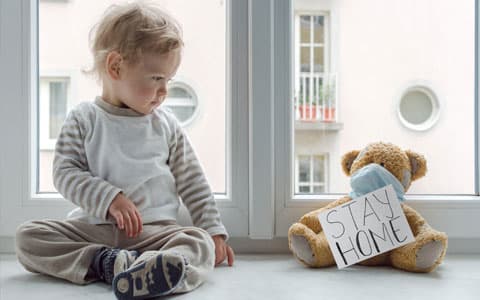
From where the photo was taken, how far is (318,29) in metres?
1.24

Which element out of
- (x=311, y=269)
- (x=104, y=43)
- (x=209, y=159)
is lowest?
(x=311, y=269)

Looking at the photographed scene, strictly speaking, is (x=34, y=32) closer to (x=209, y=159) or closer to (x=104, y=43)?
(x=104, y=43)

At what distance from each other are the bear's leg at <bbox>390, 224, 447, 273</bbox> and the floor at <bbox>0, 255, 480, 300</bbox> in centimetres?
2

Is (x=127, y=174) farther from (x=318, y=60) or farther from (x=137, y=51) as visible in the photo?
(x=318, y=60)

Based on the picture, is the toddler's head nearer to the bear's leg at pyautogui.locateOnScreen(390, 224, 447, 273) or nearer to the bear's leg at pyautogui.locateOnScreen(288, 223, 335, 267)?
the bear's leg at pyautogui.locateOnScreen(288, 223, 335, 267)

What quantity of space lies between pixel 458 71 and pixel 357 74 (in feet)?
0.78

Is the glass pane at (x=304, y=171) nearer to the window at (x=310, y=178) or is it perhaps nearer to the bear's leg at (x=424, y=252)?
the window at (x=310, y=178)

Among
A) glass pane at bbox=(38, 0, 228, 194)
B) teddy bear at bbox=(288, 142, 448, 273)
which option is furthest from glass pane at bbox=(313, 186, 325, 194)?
glass pane at bbox=(38, 0, 228, 194)

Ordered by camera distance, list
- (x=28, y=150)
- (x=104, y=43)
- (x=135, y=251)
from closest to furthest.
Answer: (x=135, y=251)
(x=104, y=43)
(x=28, y=150)

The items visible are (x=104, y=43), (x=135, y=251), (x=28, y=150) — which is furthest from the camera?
(x=28, y=150)

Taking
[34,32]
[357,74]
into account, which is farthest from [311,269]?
[34,32]

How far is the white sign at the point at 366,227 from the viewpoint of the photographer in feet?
3.36

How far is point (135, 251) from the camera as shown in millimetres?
964

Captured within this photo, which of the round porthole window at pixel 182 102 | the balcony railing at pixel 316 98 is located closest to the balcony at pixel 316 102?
the balcony railing at pixel 316 98
